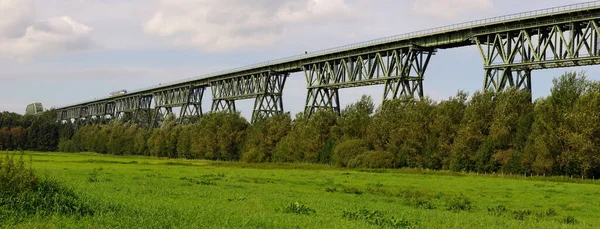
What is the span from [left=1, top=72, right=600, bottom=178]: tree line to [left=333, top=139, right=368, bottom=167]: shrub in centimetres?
14

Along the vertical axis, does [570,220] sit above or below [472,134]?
below

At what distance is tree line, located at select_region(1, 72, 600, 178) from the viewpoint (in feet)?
184

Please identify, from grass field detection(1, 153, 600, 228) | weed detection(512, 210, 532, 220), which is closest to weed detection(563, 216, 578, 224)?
grass field detection(1, 153, 600, 228)

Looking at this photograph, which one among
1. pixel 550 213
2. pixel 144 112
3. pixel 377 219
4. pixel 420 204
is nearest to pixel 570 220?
pixel 550 213

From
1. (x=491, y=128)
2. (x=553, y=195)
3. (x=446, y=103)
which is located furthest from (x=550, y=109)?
(x=553, y=195)

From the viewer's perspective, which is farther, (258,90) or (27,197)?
(258,90)

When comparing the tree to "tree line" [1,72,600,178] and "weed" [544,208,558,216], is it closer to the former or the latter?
"tree line" [1,72,600,178]

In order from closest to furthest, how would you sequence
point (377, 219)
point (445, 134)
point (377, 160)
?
point (377, 219) < point (445, 134) < point (377, 160)

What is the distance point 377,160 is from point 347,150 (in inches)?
254

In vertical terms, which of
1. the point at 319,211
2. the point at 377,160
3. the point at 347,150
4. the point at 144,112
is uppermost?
the point at 144,112

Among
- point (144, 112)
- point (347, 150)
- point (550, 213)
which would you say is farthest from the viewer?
point (144, 112)

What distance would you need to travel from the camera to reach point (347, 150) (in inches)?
3073

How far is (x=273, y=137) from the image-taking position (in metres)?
95.5

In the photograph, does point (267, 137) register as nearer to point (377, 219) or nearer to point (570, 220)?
point (570, 220)
